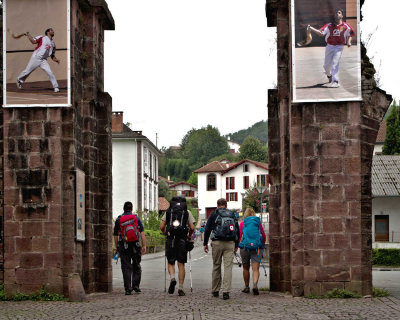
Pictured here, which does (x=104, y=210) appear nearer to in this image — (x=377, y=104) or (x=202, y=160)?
(x=377, y=104)

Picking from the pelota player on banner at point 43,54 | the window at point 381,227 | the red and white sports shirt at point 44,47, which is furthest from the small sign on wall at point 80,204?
the window at point 381,227

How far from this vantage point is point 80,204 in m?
15.4

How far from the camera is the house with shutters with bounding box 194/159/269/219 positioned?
360 feet

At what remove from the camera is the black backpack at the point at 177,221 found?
15.7 metres

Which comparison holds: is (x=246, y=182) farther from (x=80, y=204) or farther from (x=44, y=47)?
(x=44, y=47)

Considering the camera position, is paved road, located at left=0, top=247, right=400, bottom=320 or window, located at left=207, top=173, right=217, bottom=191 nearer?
paved road, located at left=0, top=247, right=400, bottom=320

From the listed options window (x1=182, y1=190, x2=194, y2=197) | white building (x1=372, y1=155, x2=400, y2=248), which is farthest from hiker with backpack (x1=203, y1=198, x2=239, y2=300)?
window (x1=182, y1=190, x2=194, y2=197)

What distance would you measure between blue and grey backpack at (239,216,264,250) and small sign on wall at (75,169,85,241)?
3172mm

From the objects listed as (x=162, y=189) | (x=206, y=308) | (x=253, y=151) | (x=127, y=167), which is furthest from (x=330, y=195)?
(x=253, y=151)

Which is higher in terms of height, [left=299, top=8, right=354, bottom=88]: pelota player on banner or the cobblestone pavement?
[left=299, top=8, right=354, bottom=88]: pelota player on banner

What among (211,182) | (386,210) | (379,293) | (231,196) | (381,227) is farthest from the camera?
(211,182)

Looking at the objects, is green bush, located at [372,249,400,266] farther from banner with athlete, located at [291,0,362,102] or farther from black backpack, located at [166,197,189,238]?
banner with athlete, located at [291,0,362,102]

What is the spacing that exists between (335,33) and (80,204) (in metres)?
5.82

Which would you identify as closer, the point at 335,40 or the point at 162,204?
the point at 335,40
